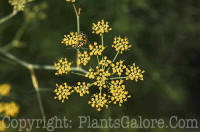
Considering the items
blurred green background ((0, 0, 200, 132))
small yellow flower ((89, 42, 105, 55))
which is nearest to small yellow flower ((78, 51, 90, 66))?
small yellow flower ((89, 42, 105, 55))

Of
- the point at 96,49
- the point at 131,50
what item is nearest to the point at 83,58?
the point at 96,49

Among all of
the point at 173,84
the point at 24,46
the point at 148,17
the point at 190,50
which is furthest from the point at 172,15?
the point at 24,46

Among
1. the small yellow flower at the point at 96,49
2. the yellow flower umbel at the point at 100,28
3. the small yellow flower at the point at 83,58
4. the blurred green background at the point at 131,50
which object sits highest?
the blurred green background at the point at 131,50

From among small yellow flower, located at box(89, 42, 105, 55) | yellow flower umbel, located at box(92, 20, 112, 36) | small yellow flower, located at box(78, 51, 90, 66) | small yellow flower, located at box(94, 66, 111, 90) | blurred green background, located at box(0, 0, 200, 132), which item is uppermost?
blurred green background, located at box(0, 0, 200, 132)

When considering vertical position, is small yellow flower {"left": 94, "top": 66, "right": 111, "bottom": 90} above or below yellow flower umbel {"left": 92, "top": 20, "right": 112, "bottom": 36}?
below

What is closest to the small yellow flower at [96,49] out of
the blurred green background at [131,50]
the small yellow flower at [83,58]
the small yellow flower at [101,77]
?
the small yellow flower at [83,58]

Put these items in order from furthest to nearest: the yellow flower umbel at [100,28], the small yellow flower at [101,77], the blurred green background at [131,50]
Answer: the blurred green background at [131,50] < the yellow flower umbel at [100,28] < the small yellow flower at [101,77]

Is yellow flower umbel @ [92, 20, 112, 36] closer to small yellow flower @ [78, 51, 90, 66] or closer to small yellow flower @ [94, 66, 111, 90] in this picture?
small yellow flower @ [78, 51, 90, 66]

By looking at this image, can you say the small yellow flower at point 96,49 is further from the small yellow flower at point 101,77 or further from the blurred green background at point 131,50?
the blurred green background at point 131,50
